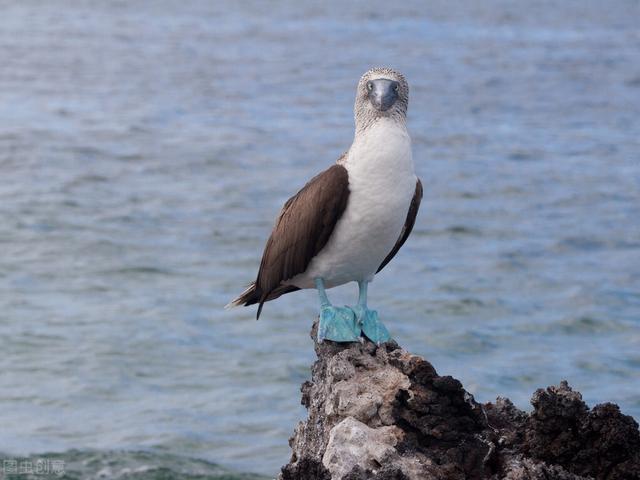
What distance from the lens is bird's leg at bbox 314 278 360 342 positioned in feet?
25.5

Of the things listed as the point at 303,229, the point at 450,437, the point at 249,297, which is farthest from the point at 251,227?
the point at 450,437

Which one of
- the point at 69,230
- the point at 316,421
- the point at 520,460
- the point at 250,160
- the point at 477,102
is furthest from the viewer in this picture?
the point at 477,102

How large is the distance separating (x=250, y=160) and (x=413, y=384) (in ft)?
77.4

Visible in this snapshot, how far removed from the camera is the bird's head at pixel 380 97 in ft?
25.5

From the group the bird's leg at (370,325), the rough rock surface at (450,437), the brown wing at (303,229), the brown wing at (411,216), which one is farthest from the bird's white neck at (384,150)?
the rough rock surface at (450,437)

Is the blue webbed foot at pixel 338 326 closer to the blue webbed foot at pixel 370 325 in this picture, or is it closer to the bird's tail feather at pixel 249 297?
the blue webbed foot at pixel 370 325

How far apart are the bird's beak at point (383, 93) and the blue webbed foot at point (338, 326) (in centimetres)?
131

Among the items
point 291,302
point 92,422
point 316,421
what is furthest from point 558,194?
point 316,421

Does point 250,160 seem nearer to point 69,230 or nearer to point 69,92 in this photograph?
point 69,230

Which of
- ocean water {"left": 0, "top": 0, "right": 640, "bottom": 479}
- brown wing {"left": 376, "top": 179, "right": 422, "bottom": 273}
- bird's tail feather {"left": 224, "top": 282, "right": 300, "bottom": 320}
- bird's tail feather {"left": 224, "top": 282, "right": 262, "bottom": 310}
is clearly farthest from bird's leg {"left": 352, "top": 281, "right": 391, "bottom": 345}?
ocean water {"left": 0, "top": 0, "right": 640, "bottom": 479}

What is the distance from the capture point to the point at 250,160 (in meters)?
30.5

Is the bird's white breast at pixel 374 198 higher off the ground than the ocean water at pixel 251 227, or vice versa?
the ocean water at pixel 251 227

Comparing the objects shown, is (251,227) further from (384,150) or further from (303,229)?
(384,150)

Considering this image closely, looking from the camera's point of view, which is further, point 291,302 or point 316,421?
point 291,302
